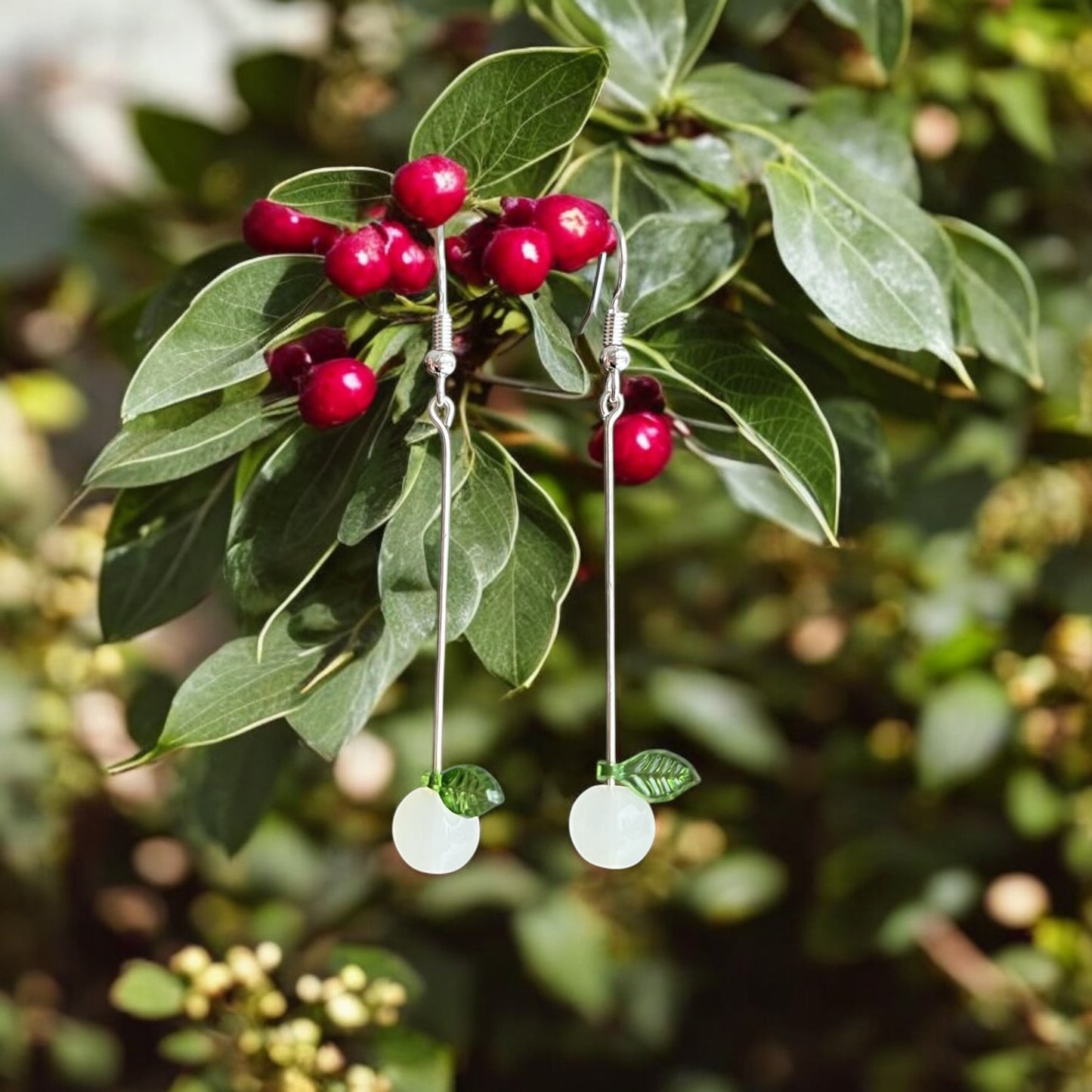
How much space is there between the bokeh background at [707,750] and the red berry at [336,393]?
0.59 metres

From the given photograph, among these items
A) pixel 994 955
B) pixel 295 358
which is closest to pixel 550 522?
pixel 295 358

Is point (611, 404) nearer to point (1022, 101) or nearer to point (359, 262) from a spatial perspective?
point (359, 262)

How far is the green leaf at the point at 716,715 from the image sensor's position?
1.28 meters

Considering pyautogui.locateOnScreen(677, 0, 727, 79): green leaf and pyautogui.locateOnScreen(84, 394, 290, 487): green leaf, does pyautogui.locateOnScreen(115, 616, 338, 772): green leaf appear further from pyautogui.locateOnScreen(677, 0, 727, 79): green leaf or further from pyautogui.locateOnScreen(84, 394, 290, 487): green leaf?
pyautogui.locateOnScreen(677, 0, 727, 79): green leaf

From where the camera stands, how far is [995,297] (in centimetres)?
79

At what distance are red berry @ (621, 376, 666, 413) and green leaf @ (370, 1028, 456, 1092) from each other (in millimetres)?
441

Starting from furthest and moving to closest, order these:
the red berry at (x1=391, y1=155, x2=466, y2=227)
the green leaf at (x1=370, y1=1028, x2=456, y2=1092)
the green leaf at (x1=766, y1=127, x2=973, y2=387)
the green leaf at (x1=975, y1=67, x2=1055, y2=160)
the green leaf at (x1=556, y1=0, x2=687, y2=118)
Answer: the green leaf at (x1=975, y1=67, x2=1055, y2=160), the green leaf at (x1=370, y1=1028, x2=456, y2=1092), the green leaf at (x1=556, y1=0, x2=687, y2=118), the green leaf at (x1=766, y1=127, x2=973, y2=387), the red berry at (x1=391, y1=155, x2=466, y2=227)

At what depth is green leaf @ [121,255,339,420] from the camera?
1.81 feet

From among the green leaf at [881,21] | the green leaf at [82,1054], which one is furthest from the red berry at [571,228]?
the green leaf at [82,1054]

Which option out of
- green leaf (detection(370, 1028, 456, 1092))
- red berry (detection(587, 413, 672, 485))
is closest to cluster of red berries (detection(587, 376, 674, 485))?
red berry (detection(587, 413, 672, 485))

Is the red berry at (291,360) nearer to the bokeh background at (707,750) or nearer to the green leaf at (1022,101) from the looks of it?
the bokeh background at (707,750)

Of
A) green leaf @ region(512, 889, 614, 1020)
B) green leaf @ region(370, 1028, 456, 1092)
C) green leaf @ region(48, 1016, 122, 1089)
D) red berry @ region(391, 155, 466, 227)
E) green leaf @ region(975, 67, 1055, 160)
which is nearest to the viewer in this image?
red berry @ region(391, 155, 466, 227)

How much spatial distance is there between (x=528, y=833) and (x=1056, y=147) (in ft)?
2.59

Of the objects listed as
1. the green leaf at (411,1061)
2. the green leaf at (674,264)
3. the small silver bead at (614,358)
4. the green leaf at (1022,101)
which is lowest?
the green leaf at (411,1061)
